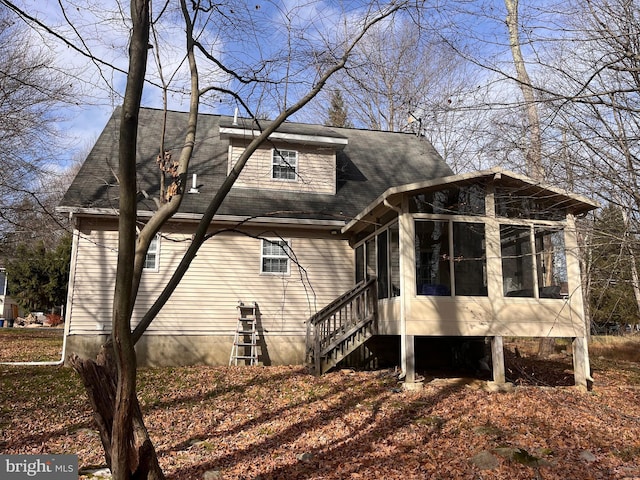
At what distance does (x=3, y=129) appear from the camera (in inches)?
494

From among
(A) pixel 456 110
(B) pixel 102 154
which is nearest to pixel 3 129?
(B) pixel 102 154

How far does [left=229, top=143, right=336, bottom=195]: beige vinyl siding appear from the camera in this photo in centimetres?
1384

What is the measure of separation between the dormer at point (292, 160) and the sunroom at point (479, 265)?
12.9ft

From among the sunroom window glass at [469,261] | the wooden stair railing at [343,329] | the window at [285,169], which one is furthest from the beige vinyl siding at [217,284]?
the sunroom window glass at [469,261]

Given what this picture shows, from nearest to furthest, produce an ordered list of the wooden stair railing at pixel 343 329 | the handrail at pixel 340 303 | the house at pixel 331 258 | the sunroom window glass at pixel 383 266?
the house at pixel 331 258 → the wooden stair railing at pixel 343 329 → the sunroom window glass at pixel 383 266 → the handrail at pixel 340 303

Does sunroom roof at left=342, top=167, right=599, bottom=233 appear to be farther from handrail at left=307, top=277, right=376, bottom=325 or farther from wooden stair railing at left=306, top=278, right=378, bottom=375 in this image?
wooden stair railing at left=306, top=278, right=378, bottom=375

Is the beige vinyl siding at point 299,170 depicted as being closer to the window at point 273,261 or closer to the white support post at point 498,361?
the window at point 273,261

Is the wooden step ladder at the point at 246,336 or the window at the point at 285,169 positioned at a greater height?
the window at the point at 285,169

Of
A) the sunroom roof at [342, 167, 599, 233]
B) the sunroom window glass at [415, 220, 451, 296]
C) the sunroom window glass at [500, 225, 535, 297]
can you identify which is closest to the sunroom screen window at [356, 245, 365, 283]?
the sunroom roof at [342, 167, 599, 233]

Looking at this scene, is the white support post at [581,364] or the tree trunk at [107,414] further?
the white support post at [581,364]

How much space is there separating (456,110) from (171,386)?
731 centimetres

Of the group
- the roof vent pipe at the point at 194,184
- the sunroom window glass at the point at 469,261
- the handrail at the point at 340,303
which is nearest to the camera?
the sunroom window glass at the point at 469,261

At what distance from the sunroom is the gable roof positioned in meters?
2.09

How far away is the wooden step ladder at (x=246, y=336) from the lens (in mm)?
11920
